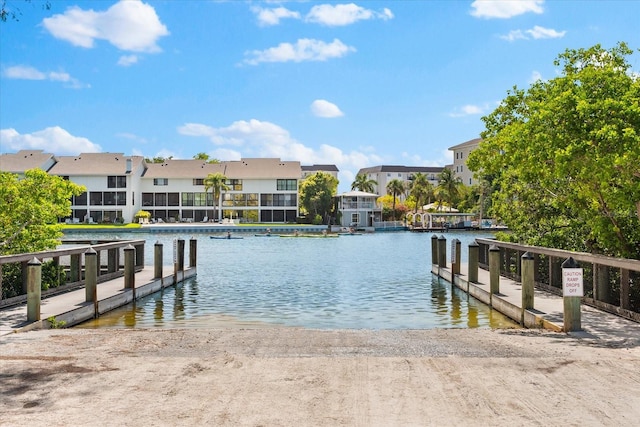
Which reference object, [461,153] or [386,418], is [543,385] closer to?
[386,418]

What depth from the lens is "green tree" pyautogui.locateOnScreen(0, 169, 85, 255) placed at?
1992 cm

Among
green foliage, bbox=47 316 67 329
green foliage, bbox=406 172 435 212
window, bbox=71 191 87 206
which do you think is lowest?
green foliage, bbox=47 316 67 329

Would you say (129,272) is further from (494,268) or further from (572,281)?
(572,281)

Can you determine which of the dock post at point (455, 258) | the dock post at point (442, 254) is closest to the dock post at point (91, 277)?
the dock post at point (455, 258)

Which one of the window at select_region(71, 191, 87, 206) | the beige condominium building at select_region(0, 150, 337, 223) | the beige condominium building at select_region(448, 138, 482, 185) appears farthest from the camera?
the beige condominium building at select_region(448, 138, 482, 185)

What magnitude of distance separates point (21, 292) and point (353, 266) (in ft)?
87.2

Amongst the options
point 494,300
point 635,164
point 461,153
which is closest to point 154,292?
point 494,300

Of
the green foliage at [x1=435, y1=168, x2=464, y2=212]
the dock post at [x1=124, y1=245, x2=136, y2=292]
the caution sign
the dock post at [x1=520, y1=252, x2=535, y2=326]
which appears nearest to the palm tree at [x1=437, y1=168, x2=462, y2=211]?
the green foliage at [x1=435, y1=168, x2=464, y2=212]

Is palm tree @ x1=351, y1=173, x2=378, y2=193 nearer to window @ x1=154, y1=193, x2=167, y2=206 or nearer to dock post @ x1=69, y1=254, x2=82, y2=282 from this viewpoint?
window @ x1=154, y1=193, x2=167, y2=206

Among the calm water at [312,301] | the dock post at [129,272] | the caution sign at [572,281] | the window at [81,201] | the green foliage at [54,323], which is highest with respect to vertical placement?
the window at [81,201]

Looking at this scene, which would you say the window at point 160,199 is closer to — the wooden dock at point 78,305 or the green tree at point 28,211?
the wooden dock at point 78,305

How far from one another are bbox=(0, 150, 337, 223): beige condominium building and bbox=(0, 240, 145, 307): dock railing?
88379 millimetres

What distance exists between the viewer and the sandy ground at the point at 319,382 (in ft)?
23.7

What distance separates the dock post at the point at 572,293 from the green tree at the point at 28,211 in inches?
601
